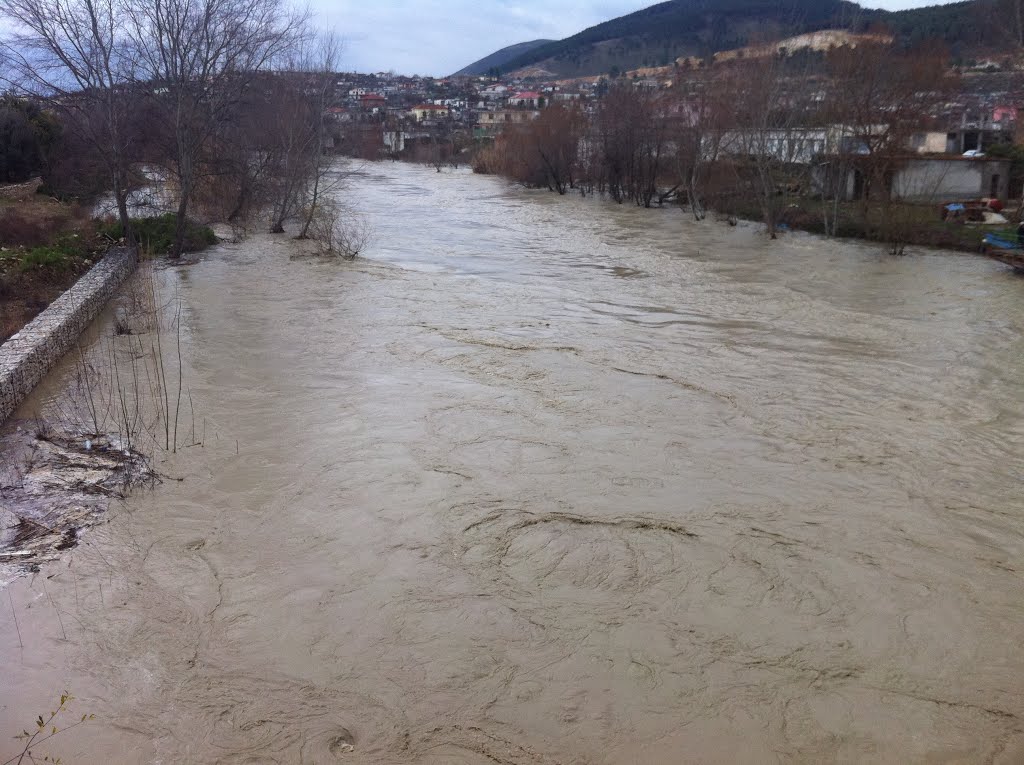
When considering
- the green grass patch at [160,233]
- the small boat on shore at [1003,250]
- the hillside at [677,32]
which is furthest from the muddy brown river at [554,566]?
the hillside at [677,32]

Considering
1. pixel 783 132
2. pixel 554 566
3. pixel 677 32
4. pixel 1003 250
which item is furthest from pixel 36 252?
pixel 677 32

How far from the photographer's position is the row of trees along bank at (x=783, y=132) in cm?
2448

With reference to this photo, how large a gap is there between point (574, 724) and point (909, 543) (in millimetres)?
3448

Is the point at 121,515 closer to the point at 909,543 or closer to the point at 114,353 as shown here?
the point at 114,353

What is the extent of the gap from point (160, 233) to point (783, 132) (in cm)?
1950

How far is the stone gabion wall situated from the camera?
29.3 feet

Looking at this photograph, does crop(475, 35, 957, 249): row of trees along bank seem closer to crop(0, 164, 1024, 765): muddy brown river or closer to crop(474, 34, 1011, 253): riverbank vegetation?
crop(474, 34, 1011, 253): riverbank vegetation

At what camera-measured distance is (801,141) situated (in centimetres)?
2594

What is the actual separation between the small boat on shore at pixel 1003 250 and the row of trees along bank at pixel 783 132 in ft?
7.45

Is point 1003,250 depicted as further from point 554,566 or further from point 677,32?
point 677,32

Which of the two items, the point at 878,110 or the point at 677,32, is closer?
the point at 878,110

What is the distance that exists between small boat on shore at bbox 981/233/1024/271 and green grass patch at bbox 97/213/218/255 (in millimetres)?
19969

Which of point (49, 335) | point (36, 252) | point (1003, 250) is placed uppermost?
point (36, 252)

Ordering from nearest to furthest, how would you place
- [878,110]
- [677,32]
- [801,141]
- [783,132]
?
[878,110], [801,141], [783,132], [677,32]
